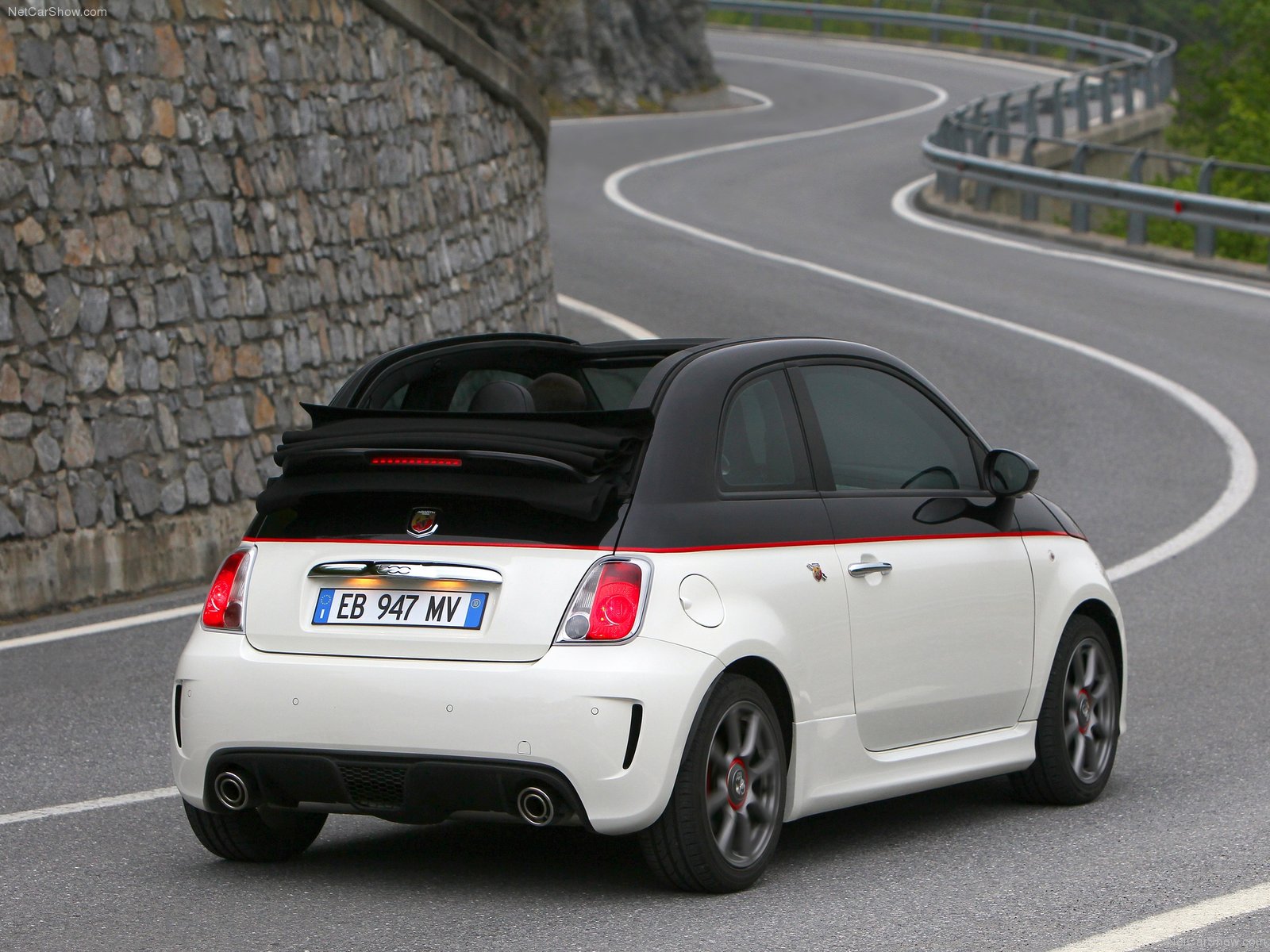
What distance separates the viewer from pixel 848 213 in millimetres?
29766

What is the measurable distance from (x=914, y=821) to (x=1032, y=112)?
28.9 m

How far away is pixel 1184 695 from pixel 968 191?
2275 cm

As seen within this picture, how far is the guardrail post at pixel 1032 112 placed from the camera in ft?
110

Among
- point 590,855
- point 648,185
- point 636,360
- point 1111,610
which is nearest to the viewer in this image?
point 590,855

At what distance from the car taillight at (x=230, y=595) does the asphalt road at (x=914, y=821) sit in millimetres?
750

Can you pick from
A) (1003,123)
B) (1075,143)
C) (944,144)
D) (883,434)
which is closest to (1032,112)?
(1003,123)

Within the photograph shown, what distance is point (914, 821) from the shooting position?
6.75 metres

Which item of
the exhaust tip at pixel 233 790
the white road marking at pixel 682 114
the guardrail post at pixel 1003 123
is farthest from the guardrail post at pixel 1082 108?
the exhaust tip at pixel 233 790

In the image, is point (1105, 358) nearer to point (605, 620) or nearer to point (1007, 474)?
point (1007, 474)

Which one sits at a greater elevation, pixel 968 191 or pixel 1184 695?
pixel 1184 695

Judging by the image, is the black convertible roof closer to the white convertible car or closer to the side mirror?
the white convertible car

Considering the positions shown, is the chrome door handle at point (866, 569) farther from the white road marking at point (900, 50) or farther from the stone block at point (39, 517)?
the white road marking at point (900, 50)

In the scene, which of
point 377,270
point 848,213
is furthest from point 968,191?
point 377,270

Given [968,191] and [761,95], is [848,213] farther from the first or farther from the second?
[761,95]
